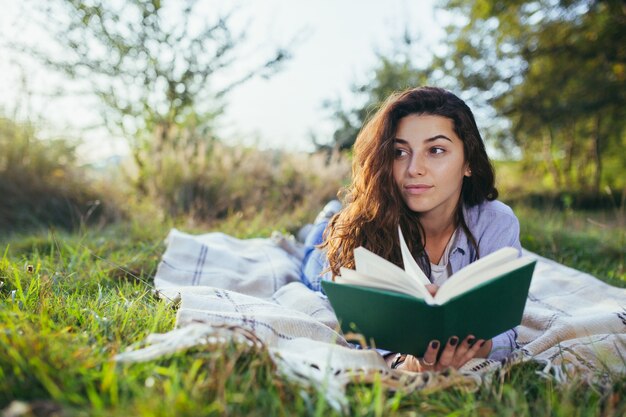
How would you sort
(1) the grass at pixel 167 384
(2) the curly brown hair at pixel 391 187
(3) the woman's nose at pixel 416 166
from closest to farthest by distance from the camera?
(1) the grass at pixel 167 384, (3) the woman's nose at pixel 416 166, (2) the curly brown hair at pixel 391 187

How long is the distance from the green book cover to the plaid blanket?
111 millimetres

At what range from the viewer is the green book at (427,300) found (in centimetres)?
155

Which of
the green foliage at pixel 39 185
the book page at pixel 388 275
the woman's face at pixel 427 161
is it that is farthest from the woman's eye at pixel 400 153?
Result: the green foliage at pixel 39 185

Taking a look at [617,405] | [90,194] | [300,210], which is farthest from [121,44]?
[617,405]

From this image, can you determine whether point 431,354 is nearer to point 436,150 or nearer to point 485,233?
point 485,233

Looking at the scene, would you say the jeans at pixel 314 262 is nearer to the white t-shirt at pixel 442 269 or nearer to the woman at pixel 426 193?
the woman at pixel 426 193

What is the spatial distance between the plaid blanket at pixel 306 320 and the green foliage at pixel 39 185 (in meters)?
2.46

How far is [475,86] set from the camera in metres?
12.0

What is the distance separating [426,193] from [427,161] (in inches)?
5.9

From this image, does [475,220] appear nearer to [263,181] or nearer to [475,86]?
[263,181]

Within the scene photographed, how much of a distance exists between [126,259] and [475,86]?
408 inches

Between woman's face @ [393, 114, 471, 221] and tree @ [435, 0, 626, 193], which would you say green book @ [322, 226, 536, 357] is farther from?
tree @ [435, 0, 626, 193]

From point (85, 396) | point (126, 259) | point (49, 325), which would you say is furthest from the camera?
point (126, 259)

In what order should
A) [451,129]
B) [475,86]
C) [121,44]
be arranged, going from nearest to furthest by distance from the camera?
[451,129], [121,44], [475,86]
